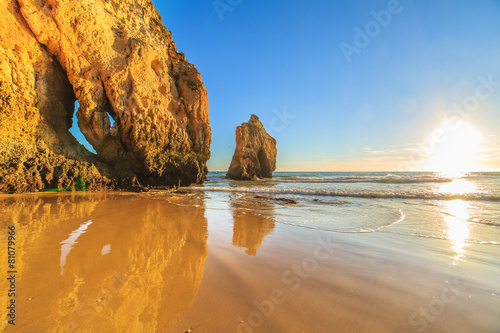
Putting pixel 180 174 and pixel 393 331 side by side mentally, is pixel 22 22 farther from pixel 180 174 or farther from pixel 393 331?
pixel 393 331

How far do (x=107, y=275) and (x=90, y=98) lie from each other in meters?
11.5

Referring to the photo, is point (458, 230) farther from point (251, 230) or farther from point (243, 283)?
point (243, 283)

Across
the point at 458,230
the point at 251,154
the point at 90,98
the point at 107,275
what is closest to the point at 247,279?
the point at 107,275

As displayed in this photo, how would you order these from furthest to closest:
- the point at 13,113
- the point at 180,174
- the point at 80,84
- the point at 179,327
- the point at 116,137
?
the point at 180,174, the point at 116,137, the point at 80,84, the point at 13,113, the point at 179,327

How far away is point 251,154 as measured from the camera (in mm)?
32875

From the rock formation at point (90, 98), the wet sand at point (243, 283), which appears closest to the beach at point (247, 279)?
the wet sand at point (243, 283)

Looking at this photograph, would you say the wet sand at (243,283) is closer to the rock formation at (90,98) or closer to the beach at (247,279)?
the beach at (247,279)

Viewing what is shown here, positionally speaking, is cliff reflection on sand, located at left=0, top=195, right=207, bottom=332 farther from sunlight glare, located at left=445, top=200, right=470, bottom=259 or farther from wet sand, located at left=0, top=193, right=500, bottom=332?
sunlight glare, located at left=445, top=200, right=470, bottom=259

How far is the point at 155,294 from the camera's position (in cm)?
192

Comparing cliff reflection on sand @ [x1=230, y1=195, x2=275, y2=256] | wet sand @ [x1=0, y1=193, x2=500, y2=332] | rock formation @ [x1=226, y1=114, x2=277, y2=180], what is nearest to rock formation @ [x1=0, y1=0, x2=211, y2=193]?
wet sand @ [x1=0, y1=193, x2=500, y2=332]

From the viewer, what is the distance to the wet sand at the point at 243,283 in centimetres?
158

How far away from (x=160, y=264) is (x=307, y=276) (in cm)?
177

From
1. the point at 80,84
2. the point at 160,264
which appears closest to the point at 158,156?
the point at 80,84

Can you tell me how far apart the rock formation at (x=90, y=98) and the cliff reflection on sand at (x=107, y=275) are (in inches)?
267
